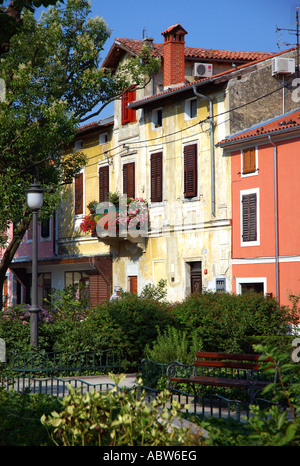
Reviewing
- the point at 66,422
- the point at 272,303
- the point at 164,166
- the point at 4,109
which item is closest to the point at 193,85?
the point at 164,166

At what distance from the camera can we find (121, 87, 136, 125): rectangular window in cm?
2816

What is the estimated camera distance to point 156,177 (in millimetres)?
26422

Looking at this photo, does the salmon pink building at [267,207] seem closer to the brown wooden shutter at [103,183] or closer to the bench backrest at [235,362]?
the brown wooden shutter at [103,183]

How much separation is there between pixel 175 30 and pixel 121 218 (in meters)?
7.29

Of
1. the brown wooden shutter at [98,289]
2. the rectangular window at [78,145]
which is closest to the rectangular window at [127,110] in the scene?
the rectangular window at [78,145]

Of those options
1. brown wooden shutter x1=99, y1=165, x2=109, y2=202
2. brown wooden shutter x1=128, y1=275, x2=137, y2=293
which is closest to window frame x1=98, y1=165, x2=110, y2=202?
brown wooden shutter x1=99, y1=165, x2=109, y2=202

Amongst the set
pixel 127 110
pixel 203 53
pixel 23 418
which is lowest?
pixel 23 418

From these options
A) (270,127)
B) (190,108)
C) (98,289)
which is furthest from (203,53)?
(98,289)

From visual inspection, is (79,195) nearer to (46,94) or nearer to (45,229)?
(45,229)

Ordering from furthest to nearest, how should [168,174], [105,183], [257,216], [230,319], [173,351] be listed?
[105,183] < [168,174] < [257,216] < [230,319] < [173,351]

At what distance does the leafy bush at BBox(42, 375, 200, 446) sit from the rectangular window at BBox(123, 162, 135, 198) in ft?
72.0

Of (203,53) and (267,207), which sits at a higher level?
(203,53)

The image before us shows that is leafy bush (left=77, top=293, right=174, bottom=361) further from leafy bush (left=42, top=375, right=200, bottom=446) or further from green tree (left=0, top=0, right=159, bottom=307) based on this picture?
green tree (left=0, top=0, right=159, bottom=307)
